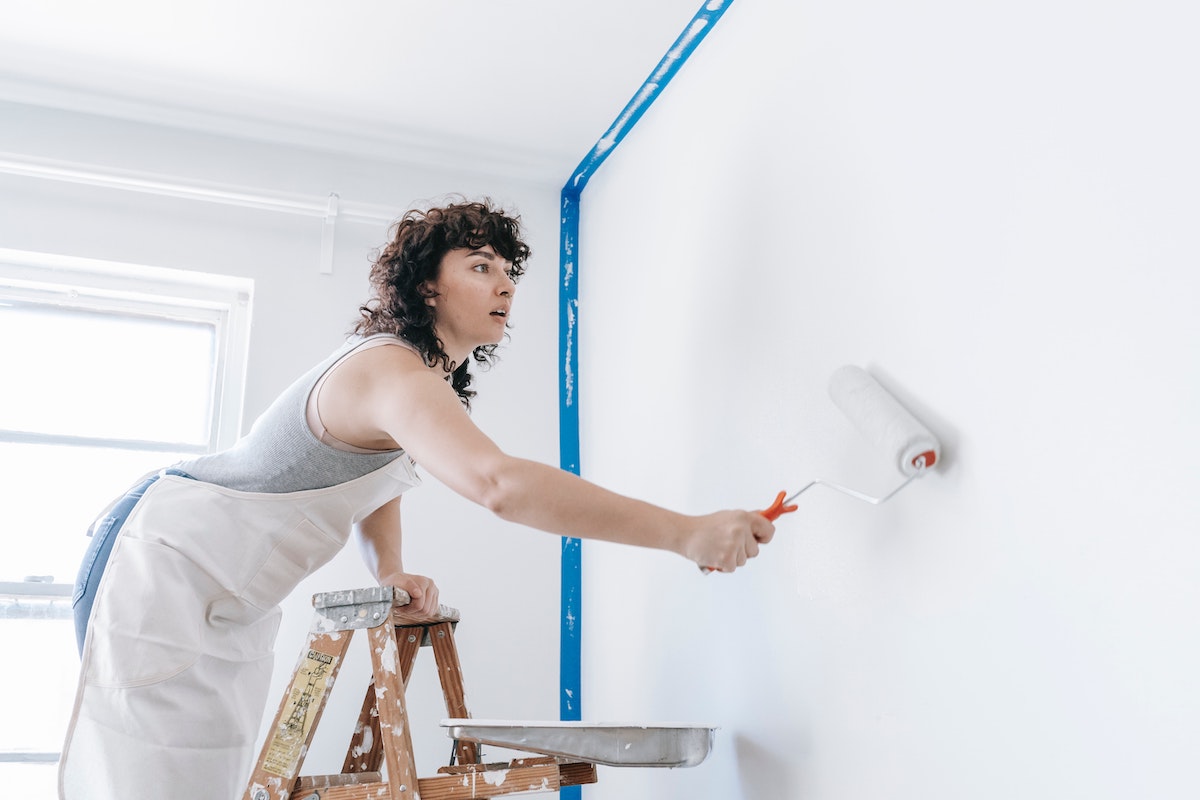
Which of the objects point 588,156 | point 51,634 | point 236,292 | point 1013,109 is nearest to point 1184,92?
point 1013,109

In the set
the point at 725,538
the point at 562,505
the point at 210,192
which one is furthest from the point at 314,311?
the point at 725,538

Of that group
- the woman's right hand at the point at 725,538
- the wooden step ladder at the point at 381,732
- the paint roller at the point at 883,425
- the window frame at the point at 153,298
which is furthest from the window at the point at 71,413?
the paint roller at the point at 883,425

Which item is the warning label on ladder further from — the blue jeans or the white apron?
the blue jeans

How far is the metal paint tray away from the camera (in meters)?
1.14

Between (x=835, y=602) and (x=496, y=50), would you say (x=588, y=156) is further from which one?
(x=835, y=602)

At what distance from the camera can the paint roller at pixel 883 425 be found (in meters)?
1.00

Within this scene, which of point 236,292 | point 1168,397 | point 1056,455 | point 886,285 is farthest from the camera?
point 236,292

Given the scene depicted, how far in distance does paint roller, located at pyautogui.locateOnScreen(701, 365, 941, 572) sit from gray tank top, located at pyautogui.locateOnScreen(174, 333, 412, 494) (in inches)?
20.8

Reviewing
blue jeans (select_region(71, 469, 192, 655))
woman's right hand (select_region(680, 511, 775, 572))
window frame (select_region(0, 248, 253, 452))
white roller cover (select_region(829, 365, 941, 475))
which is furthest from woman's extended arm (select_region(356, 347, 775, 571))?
window frame (select_region(0, 248, 253, 452))

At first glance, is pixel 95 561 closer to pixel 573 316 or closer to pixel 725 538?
pixel 725 538

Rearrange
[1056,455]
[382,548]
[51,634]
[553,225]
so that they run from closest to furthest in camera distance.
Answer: [1056,455]
[382,548]
[51,634]
[553,225]

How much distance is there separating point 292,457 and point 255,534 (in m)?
0.13

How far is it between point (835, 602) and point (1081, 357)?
467 mm

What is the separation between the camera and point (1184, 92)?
2.64 ft
